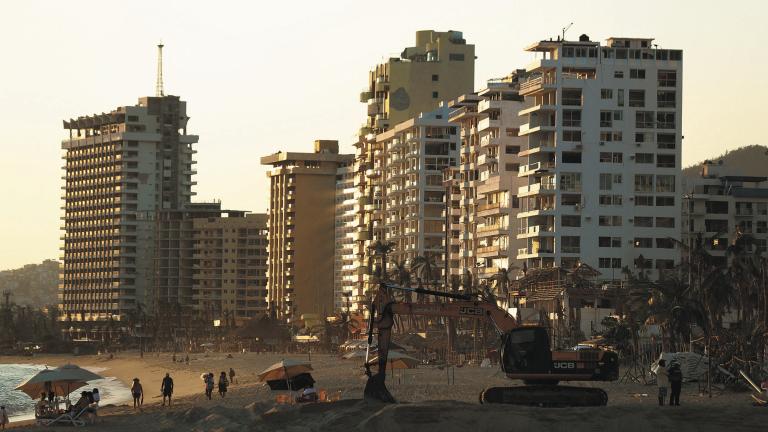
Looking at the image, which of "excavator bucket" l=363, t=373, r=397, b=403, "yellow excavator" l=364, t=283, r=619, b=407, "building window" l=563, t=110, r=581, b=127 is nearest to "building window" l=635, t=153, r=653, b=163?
"building window" l=563, t=110, r=581, b=127

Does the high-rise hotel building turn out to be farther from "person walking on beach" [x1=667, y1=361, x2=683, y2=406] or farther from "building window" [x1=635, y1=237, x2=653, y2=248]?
"person walking on beach" [x1=667, y1=361, x2=683, y2=406]

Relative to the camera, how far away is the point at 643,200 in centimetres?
12875

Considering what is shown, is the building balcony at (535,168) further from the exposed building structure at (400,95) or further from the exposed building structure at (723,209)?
the exposed building structure at (400,95)

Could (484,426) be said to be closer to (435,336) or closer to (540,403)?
(540,403)

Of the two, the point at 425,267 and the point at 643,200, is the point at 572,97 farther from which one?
the point at 425,267

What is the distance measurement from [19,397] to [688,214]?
212 feet

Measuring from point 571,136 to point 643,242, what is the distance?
35.9 feet

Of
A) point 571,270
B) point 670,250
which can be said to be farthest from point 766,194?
point 571,270

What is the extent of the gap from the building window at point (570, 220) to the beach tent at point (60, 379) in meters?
69.2

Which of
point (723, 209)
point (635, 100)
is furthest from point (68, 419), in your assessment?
point (723, 209)

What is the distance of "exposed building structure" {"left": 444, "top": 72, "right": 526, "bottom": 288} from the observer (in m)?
144

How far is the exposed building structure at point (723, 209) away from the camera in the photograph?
146m

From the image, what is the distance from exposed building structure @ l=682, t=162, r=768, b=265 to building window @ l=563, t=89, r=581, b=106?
20.7 meters

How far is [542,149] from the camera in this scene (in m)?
131
